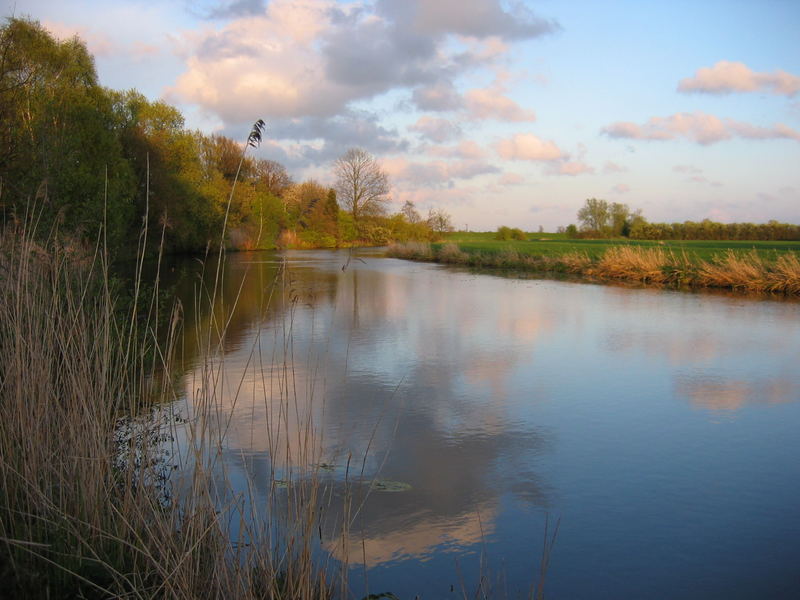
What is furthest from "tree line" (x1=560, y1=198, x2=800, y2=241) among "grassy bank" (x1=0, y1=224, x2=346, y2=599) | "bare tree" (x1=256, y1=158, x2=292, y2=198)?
"grassy bank" (x1=0, y1=224, x2=346, y2=599)

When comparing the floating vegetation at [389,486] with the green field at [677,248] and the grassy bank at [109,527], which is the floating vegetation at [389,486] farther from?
the green field at [677,248]

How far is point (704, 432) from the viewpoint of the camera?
5.31m

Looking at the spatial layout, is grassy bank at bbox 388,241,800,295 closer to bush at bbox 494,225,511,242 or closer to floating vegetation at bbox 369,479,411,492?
floating vegetation at bbox 369,479,411,492

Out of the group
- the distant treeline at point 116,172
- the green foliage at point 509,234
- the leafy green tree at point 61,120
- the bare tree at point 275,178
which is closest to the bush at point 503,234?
the green foliage at point 509,234

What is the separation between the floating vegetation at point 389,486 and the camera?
157 inches

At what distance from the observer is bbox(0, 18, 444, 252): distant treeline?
31.3 feet

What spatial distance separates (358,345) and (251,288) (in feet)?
31.9

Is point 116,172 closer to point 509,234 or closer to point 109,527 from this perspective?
point 109,527

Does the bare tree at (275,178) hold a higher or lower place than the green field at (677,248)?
higher

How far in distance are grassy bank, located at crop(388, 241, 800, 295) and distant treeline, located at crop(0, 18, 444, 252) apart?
10.2 metres

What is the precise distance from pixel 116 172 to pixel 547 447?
17.2 m

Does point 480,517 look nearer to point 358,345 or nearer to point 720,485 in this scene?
point 720,485

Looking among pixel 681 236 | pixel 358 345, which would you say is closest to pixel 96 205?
pixel 358 345

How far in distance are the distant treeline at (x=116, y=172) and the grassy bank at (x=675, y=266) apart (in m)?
10.2
